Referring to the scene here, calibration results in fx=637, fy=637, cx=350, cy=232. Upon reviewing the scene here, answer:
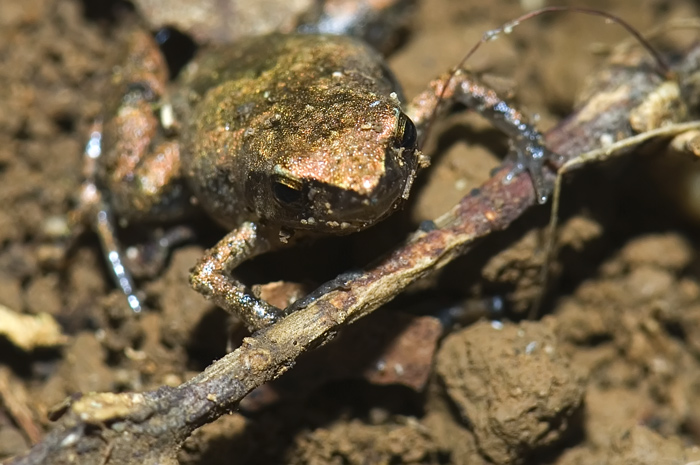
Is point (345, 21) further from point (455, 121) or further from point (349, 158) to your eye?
point (349, 158)

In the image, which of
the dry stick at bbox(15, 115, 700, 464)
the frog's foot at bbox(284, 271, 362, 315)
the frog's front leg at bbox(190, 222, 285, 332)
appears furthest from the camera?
the frog's front leg at bbox(190, 222, 285, 332)

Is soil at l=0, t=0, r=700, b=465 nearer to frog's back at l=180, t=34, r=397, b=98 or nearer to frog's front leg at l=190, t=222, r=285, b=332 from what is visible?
frog's front leg at l=190, t=222, r=285, b=332

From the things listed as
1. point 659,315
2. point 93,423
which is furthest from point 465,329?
point 93,423

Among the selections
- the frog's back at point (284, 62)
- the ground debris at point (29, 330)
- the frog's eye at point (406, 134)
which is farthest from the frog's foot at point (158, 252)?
the frog's eye at point (406, 134)

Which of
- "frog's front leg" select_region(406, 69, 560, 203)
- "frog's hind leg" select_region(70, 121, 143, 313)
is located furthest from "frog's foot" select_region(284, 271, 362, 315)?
"frog's hind leg" select_region(70, 121, 143, 313)

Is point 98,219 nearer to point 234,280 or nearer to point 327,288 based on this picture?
point 234,280

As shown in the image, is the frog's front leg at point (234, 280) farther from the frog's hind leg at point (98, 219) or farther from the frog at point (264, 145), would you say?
the frog's hind leg at point (98, 219)
